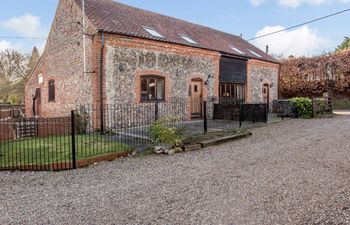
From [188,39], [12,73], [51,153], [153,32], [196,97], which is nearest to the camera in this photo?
[51,153]

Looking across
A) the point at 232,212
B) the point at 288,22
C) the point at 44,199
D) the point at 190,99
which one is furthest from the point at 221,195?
the point at 288,22

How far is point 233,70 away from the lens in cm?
1689

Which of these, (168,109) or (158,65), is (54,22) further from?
(168,109)

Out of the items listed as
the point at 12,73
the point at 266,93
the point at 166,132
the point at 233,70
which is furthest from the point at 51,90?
the point at 12,73

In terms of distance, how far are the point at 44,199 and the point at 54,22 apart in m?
13.1

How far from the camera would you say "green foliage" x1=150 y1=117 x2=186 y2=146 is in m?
7.90

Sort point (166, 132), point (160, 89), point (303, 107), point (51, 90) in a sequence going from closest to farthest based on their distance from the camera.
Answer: point (166, 132), point (160, 89), point (51, 90), point (303, 107)

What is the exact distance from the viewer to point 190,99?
14.5m

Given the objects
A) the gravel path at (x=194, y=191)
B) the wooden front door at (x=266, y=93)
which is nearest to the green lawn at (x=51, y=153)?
the gravel path at (x=194, y=191)

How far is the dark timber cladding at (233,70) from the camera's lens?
1628 centimetres

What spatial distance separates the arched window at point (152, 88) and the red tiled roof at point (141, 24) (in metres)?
1.88

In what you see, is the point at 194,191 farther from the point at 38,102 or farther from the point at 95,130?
the point at 38,102

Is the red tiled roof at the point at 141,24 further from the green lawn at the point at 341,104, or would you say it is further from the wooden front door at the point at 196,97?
the green lawn at the point at 341,104

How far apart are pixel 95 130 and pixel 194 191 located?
738cm
